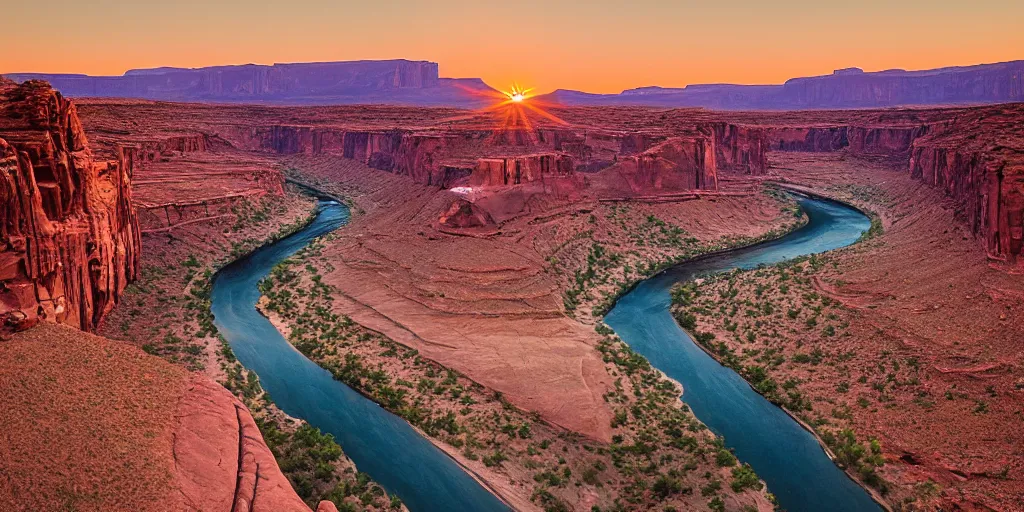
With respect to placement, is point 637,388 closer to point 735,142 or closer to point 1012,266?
point 1012,266

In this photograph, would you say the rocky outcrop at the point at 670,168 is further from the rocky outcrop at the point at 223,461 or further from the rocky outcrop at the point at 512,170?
the rocky outcrop at the point at 223,461

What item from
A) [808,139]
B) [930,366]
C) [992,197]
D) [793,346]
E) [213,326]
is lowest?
[213,326]

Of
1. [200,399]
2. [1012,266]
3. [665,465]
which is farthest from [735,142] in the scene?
[200,399]

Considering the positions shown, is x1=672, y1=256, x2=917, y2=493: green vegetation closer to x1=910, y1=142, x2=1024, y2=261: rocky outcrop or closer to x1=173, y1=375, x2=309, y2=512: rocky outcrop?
x1=910, y1=142, x2=1024, y2=261: rocky outcrop

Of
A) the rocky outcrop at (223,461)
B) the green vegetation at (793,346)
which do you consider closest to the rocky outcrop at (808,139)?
the green vegetation at (793,346)

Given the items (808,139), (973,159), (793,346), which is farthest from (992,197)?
(808,139)

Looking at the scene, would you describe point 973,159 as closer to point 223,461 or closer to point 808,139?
point 223,461
